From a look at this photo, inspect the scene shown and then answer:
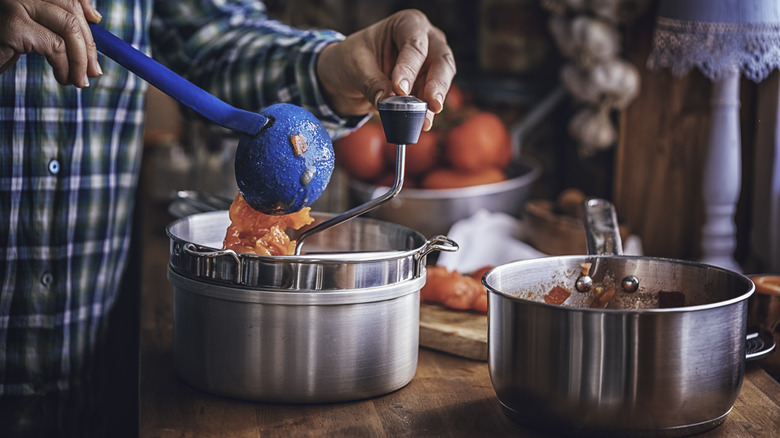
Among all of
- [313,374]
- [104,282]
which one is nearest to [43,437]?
[104,282]

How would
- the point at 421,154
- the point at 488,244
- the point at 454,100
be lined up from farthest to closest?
the point at 454,100 < the point at 421,154 < the point at 488,244

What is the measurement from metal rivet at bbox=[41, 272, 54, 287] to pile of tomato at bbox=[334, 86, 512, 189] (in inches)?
31.9

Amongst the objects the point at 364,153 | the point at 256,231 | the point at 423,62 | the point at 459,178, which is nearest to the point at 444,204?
the point at 459,178

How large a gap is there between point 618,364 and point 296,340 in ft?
1.04

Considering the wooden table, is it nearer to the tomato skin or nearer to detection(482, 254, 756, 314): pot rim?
detection(482, 254, 756, 314): pot rim

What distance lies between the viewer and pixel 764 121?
146 centimetres

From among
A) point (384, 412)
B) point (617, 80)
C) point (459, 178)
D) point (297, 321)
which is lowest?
point (384, 412)

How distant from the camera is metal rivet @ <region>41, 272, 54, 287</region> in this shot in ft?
4.09

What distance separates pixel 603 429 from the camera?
2.44 ft

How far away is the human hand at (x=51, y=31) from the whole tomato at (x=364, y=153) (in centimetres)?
104

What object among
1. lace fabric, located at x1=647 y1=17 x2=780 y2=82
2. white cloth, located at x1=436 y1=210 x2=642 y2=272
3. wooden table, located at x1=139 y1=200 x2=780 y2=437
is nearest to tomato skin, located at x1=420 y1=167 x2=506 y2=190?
white cloth, located at x1=436 y1=210 x2=642 y2=272

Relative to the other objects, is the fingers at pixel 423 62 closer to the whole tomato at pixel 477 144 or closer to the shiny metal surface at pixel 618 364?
the shiny metal surface at pixel 618 364

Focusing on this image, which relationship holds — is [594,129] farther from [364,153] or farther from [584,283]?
[584,283]

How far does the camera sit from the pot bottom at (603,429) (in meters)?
0.75
